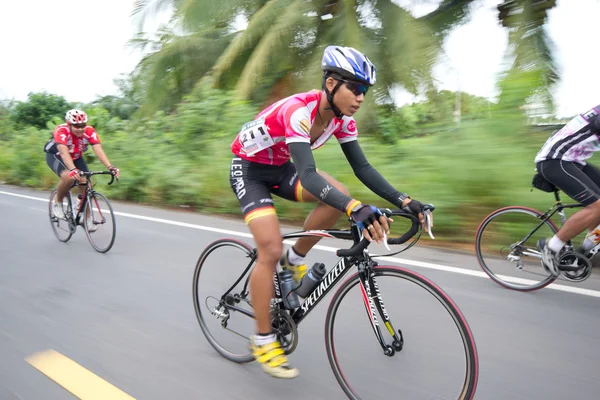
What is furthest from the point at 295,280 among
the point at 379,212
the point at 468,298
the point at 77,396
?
the point at 468,298

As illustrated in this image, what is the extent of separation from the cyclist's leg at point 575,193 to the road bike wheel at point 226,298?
2.63 metres

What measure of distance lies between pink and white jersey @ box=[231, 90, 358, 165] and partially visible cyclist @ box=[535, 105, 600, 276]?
2.16 metres

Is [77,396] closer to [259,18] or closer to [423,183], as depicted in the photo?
[423,183]

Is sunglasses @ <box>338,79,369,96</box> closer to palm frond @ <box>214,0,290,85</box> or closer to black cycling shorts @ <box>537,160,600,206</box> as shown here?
black cycling shorts @ <box>537,160,600,206</box>

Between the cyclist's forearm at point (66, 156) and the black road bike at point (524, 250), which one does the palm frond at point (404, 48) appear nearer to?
the black road bike at point (524, 250)

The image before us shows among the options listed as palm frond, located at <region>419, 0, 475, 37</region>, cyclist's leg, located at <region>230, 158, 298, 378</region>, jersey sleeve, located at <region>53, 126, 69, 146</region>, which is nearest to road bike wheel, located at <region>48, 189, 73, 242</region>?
jersey sleeve, located at <region>53, 126, 69, 146</region>

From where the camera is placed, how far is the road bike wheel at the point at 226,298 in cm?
329

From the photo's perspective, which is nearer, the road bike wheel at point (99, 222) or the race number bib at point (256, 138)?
the race number bib at point (256, 138)

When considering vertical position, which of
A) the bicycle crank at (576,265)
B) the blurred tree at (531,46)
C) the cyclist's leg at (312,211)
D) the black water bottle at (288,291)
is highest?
the blurred tree at (531,46)

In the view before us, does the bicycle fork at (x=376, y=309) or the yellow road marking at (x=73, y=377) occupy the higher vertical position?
the bicycle fork at (x=376, y=309)

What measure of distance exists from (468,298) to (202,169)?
19.1 ft

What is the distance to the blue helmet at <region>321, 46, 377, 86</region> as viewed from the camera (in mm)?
2482

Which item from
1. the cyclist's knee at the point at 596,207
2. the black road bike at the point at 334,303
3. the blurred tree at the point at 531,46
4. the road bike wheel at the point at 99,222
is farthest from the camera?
the blurred tree at the point at 531,46

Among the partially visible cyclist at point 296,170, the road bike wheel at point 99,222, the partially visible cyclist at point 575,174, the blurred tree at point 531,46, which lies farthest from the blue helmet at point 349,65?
the blurred tree at point 531,46
